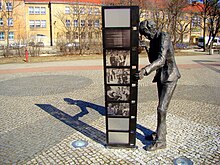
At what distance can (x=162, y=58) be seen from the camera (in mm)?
3166

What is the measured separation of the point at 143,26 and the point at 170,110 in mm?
3215

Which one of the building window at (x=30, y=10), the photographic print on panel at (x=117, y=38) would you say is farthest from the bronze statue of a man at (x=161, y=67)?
the building window at (x=30, y=10)

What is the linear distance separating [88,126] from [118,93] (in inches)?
63.7

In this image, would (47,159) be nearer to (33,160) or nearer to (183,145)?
(33,160)

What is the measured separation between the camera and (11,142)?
405cm

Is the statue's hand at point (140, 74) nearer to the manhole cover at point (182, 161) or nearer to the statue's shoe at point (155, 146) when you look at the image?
the statue's shoe at point (155, 146)

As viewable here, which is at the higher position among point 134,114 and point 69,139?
point 134,114

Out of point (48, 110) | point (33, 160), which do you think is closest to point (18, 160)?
point (33, 160)

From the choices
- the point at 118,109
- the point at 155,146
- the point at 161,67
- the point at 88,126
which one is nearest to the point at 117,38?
the point at 161,67

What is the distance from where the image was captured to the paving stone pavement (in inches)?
136

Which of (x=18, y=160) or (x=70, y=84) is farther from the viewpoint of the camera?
(x=70, y=84)

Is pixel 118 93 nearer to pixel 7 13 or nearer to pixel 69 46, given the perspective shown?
pixel 69 46

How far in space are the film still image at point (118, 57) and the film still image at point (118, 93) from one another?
1.31 feet

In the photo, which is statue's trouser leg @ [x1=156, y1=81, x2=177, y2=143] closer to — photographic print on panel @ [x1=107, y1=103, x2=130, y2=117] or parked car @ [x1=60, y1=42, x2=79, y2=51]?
photographic print on panel @ [x1=107, y1=103, x2=130, y2=117]
